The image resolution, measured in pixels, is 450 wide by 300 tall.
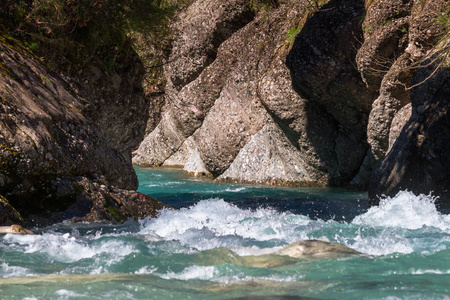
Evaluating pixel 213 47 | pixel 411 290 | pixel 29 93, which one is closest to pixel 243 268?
pixel 411 290

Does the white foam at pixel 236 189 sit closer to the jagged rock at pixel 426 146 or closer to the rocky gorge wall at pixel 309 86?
the rocky gorge wall at pixel 309 86

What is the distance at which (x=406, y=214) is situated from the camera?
735 centimetres

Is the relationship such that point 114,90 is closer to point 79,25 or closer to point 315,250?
point 79,25

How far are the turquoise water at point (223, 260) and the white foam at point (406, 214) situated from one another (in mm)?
17

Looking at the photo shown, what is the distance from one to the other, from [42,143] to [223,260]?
2963 mm

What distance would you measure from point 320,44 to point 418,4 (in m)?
2.76

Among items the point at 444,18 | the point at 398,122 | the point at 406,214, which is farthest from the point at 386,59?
the point at 406,214

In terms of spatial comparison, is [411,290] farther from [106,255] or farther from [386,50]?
[386,50]

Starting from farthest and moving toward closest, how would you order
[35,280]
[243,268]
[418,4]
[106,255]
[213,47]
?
[213,47], [418,4], [106,255], [243,268], [35,280]

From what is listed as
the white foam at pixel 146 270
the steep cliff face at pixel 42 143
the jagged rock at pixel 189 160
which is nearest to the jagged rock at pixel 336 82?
the jagged rock at pixel 189 160

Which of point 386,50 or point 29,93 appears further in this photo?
point 386,50

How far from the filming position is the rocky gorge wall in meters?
11.1

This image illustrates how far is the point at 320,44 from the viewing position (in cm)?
1313

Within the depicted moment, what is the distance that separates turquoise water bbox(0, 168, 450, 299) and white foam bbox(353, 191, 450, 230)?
17 millimetres
